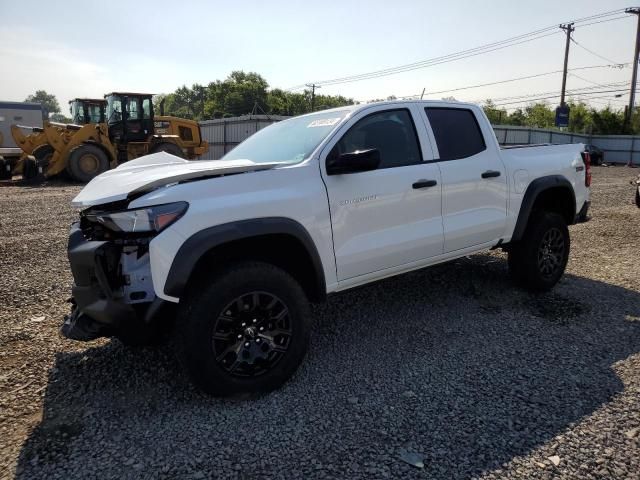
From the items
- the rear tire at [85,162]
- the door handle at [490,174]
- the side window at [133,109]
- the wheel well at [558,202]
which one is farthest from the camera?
the side window at [133,109]

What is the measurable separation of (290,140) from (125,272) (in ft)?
5.74

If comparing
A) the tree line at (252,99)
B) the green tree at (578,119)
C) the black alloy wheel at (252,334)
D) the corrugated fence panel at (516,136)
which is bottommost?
the black alloy wheel at (252,334)

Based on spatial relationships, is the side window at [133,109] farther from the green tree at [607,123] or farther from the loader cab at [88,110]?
the green tree at [607,123]

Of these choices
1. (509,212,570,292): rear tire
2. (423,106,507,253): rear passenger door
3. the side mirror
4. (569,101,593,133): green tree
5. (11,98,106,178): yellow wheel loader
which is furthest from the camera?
(569,101,593,133): green tree

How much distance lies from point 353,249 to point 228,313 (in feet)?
3.40

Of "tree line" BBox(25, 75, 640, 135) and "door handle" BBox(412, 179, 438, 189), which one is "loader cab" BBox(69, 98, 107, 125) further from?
"tree line" BBox(25, 75, 640, 135)

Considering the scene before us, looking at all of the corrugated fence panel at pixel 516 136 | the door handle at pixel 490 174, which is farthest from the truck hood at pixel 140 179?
the corrugated fence panel at pixel 516 136

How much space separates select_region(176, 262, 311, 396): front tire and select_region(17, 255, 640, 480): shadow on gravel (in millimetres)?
178

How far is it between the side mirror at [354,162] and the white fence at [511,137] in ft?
83.1

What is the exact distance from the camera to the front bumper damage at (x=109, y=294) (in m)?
2.71

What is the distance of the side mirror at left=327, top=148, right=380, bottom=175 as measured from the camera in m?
3.19

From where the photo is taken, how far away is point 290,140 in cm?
388

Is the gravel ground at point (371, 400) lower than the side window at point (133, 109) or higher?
lower

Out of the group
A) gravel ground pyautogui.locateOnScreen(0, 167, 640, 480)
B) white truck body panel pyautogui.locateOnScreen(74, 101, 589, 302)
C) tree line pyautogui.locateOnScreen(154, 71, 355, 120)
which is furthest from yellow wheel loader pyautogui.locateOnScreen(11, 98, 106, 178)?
tree line pyautogui.locateOnScreen(154, 71, 355, 120)
